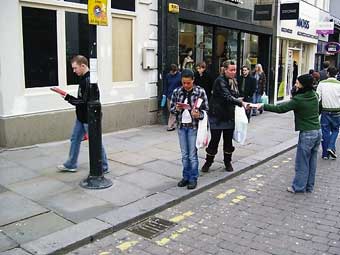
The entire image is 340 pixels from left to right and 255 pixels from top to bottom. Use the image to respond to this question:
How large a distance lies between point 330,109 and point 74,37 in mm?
5378

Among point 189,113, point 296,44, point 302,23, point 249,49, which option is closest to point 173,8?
point 189,113

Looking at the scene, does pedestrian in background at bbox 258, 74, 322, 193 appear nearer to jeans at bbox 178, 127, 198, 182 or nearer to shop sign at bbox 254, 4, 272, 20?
jeans at bbox 178, 127, 198, 182

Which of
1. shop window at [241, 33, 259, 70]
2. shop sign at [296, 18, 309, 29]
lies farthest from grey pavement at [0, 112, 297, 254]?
shop sign at [296, 18, 309, 29]

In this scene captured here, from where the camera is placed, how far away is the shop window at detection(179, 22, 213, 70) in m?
12.1

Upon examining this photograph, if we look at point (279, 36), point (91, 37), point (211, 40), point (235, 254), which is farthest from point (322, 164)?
point (279, 36)

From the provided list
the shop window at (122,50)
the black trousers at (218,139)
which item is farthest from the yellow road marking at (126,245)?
the shop window at (122,50)

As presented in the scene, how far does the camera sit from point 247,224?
16.1ft

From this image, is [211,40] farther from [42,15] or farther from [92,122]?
[92,122]

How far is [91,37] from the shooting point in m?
5.48

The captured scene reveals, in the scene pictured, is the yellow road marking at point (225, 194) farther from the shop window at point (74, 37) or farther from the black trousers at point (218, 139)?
the shop window at point (74, 37)

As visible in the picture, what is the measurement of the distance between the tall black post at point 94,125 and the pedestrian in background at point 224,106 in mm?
1932

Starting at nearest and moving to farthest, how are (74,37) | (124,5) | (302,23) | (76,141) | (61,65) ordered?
(76,141) < (61,65) < (74,37) < (124,5) < (302,23)

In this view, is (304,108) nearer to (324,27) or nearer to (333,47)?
(324,27)

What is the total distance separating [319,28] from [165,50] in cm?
1413
